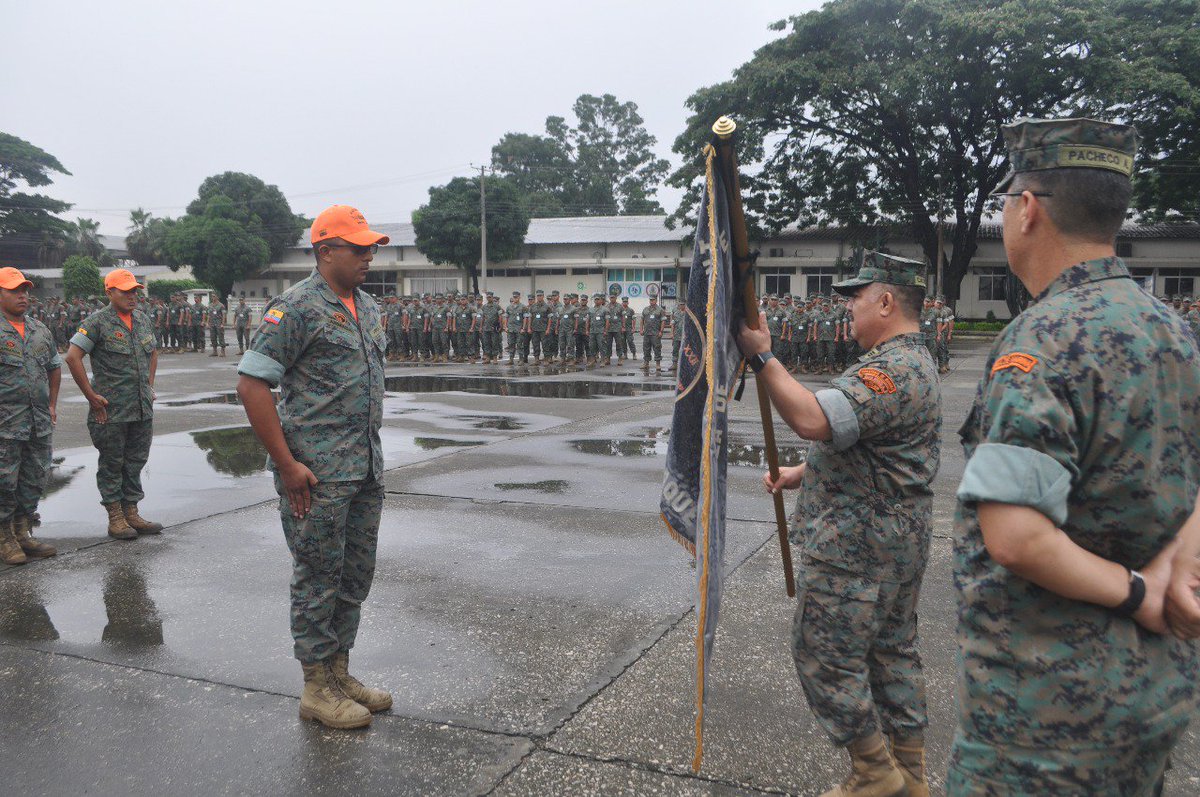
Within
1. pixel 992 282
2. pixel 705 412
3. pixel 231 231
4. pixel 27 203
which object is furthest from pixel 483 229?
pixel 705 412

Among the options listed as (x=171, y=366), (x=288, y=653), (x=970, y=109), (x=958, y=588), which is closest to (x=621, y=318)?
(x=171, y=366)

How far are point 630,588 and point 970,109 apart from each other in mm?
29602

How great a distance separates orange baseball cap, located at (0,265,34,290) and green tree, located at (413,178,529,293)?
3768 centimetres

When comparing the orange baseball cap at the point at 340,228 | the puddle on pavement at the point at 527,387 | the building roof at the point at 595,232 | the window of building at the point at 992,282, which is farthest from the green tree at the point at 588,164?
the orange baseball cap at the point at 340,228

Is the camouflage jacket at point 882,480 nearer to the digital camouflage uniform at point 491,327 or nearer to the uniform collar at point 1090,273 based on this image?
the uniform collar at point 1090,273

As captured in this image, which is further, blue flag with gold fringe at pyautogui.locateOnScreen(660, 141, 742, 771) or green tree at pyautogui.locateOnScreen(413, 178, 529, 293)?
green tree at pyautogui.locateOnScreen(413, 178, 529, 293)

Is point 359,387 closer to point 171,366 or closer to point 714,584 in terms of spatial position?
point 714,584

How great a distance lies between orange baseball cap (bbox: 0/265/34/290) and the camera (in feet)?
20.3

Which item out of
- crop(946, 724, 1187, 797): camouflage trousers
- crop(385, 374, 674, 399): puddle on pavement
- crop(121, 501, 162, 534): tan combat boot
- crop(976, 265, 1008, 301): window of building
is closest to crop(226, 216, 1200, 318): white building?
crop(976, 265, 1008, 301): window of building

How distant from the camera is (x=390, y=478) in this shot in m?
8.37

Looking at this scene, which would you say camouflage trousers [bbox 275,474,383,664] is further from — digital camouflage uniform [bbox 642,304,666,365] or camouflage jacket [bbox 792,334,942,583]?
digital camouflage uniform [bbox 642,304,666,365]

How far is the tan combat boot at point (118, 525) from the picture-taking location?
627cm

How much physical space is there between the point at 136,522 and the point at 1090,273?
21.2 feet

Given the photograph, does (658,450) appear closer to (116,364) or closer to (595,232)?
(116,364)
